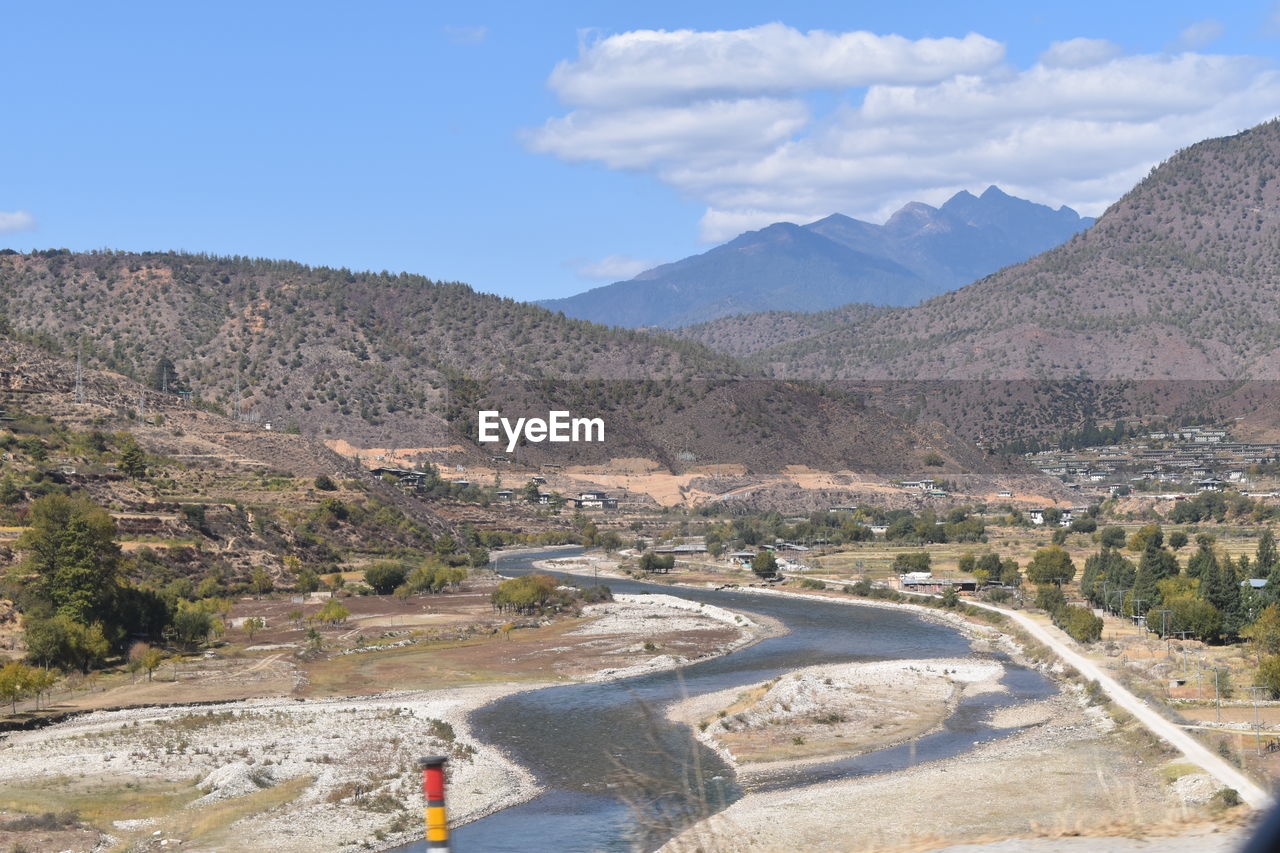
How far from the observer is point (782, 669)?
66625 millimetres

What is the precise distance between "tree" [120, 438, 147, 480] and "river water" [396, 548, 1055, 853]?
50991 millimetres

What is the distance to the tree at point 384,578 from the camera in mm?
98125

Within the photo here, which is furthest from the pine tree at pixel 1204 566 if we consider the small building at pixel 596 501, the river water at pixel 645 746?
the small building at pixel 596 501

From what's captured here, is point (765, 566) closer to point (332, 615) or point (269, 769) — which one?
point (332, 615)

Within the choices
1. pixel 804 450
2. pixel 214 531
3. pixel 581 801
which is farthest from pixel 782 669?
pixel 804 450

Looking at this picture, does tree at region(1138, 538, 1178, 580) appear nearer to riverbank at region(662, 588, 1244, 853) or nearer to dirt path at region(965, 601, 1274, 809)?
dirt path at region(965, 601, 1274, 809)

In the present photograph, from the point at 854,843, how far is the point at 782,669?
34.7 metres

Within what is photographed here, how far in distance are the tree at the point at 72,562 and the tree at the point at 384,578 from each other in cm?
2961

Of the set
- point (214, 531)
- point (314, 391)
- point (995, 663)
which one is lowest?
point (995, 663)

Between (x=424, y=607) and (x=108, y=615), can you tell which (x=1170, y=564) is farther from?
(x=108, y=615)

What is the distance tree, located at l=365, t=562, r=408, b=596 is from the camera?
98125 mm

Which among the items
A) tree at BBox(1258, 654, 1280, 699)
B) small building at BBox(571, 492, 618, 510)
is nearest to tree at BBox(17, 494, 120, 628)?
tree at BBox(1258, 654, 1280, 699)

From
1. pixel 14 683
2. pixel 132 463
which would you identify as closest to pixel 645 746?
pixel 14 683

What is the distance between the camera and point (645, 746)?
47.6m
